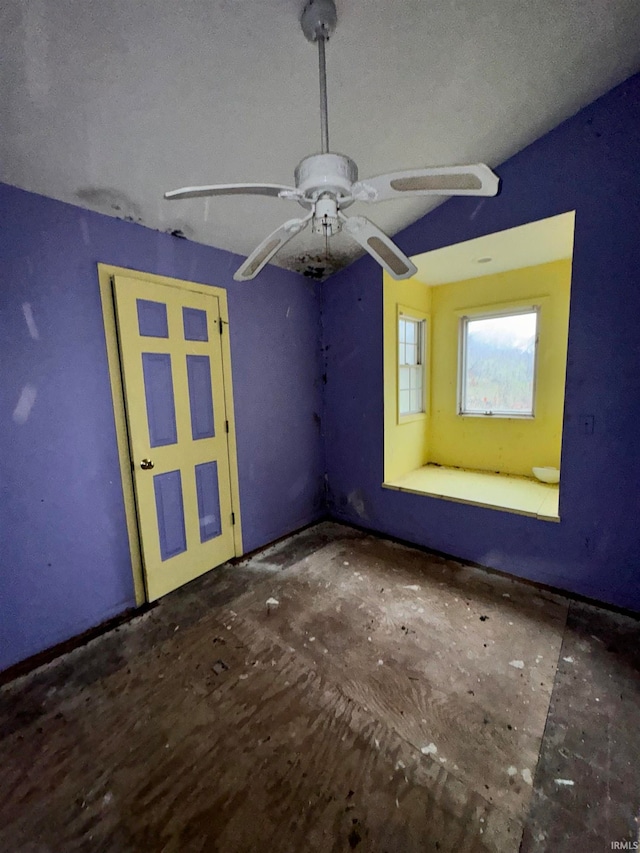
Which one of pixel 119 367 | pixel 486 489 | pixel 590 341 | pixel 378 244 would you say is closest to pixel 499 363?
pixel 486 489

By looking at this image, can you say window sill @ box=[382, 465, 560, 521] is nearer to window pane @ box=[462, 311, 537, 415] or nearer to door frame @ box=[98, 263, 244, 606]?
window pane @ box=[462, 311, 537, 415]

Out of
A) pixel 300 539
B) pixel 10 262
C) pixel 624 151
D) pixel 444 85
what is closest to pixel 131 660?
pixel 300 539

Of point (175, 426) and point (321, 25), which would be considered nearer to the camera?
point (321, 25)

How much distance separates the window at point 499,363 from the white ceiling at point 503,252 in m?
0.49

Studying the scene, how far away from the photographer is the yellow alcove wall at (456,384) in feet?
10.7

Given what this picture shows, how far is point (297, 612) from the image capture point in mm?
2279

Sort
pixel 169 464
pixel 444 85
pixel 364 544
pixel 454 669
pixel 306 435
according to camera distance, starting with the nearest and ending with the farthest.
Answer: pixel 444 85, pixel 454 669, pixel 169 464, pixel 364 544, pixel 306 435

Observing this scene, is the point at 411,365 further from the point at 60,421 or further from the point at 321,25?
the point at 60,421

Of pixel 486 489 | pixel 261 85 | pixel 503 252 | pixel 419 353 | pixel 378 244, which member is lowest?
pixel 486 489

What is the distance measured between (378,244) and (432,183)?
377mm

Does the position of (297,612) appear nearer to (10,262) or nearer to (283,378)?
(283,378)

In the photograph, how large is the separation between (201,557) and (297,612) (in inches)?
35.3

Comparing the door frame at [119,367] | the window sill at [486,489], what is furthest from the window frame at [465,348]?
the door frame at [119,367]

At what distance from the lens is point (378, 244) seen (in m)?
1.39
